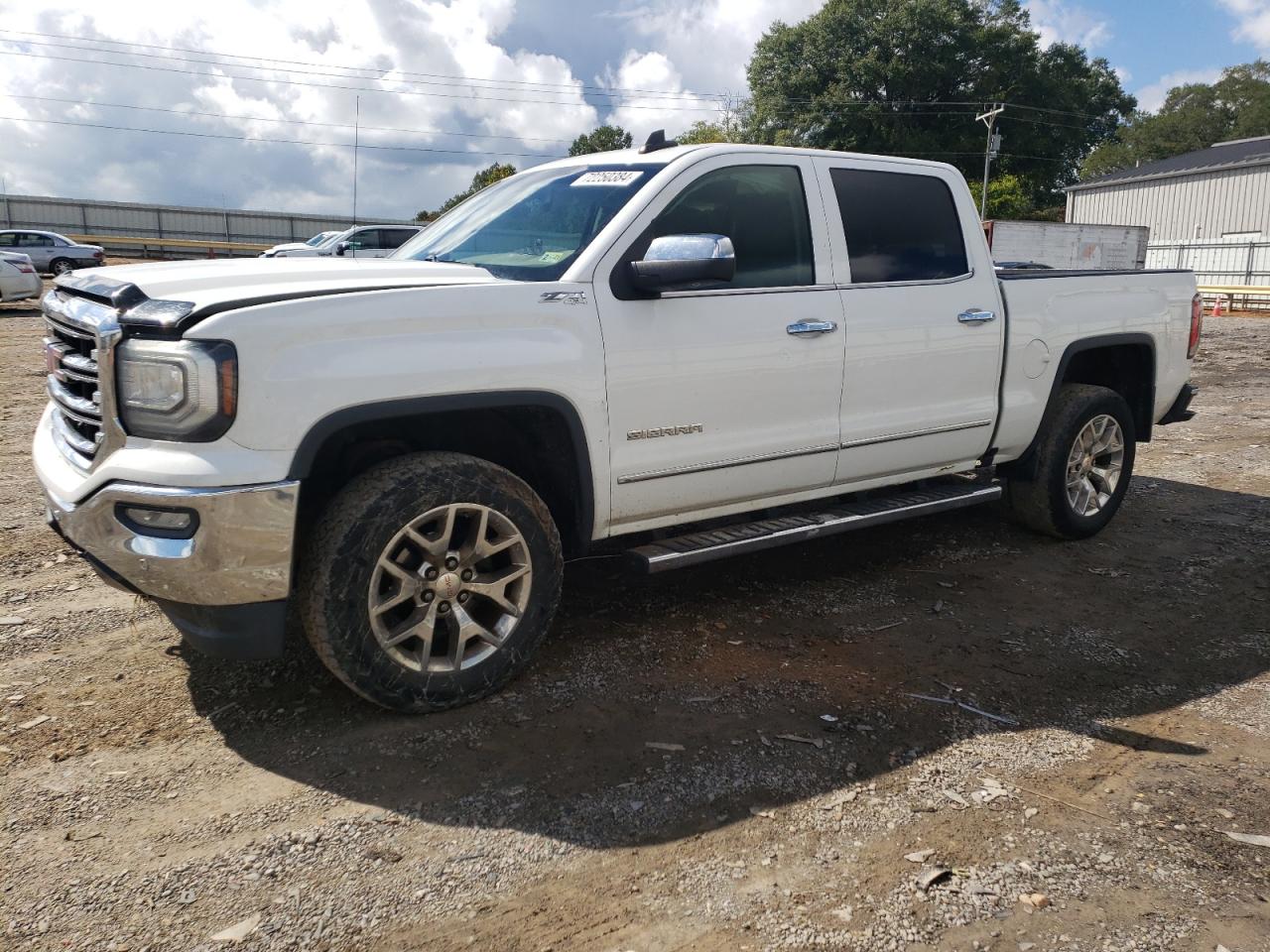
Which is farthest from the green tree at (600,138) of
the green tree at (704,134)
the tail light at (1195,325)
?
the tail light at (1195,325)

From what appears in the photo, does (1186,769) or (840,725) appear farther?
(840,725)

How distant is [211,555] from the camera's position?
9.91ft

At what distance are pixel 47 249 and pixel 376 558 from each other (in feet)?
97.8

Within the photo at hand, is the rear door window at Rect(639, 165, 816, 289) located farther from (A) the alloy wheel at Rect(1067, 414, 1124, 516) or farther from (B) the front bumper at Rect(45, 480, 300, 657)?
(A) the alloy wheel at Rect(1067, 414, 1124, 516)

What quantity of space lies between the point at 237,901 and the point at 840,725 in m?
1.97

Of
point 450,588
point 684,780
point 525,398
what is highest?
point 525,398

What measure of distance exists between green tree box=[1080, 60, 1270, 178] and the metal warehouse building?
25.4 metres

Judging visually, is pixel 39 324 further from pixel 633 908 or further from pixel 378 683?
pixel 633 908

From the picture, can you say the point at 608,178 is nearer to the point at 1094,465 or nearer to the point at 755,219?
the point at 755,219

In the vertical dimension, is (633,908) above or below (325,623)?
below

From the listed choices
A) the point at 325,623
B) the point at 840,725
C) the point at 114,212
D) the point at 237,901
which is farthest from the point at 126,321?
the point at 114,212

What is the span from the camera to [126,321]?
310 cm

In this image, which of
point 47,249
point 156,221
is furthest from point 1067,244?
point 156,221

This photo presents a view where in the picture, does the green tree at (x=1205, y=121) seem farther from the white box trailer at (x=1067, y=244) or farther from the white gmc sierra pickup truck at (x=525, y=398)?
the white gmc sierra pickup truck at (x=525, y=398)
